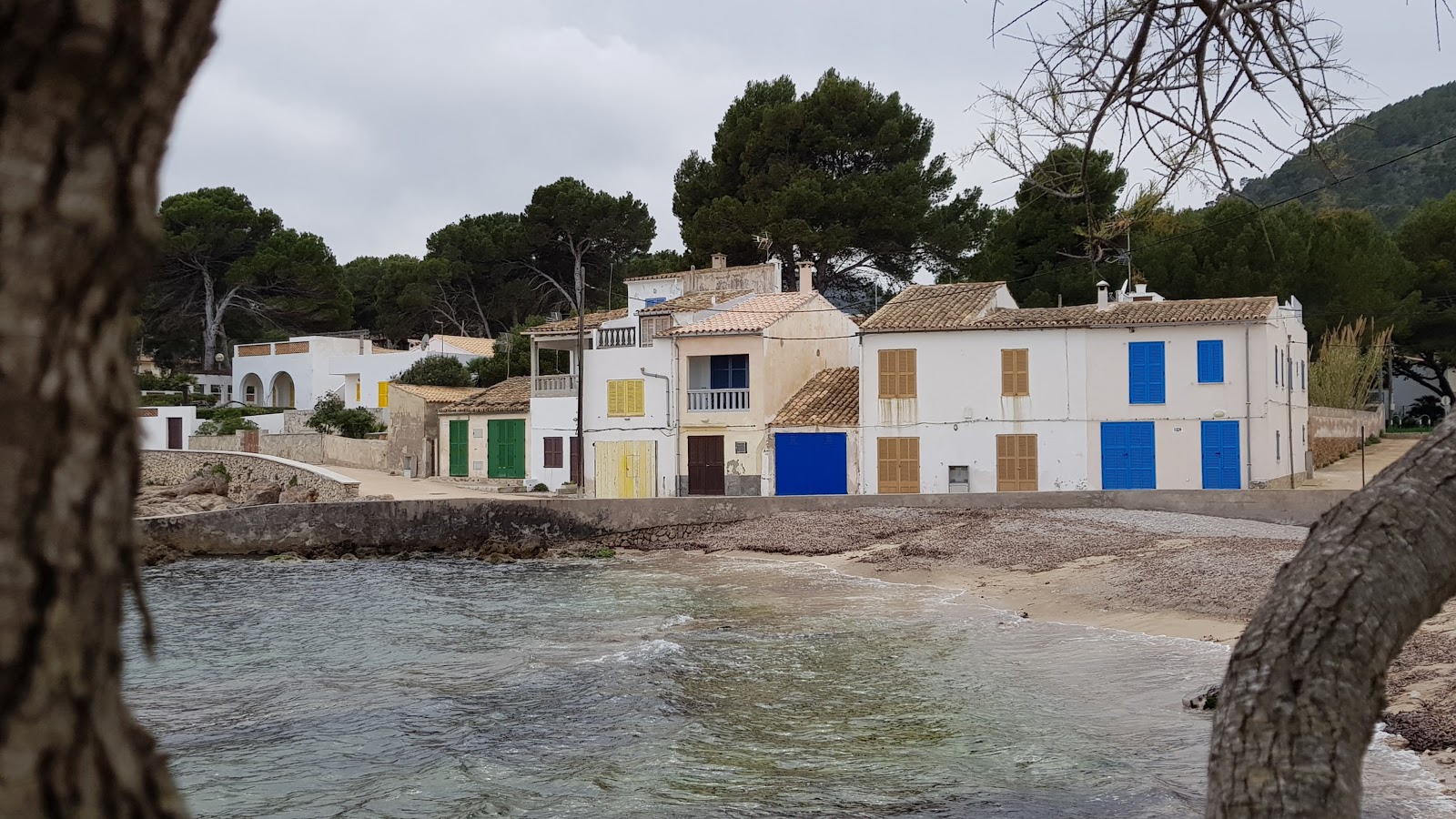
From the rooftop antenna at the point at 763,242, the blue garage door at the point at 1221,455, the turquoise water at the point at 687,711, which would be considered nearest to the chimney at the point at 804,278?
the rooftop antenna at the point at 763,242

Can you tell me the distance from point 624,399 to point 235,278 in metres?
33.6

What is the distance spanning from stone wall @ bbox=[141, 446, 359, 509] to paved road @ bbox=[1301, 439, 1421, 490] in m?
25.1

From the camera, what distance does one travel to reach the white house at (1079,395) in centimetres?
2897

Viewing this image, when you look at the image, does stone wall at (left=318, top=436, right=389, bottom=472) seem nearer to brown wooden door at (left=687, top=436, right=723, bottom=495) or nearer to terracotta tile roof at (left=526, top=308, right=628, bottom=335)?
terracotta tile roof at (left=526, top=308, right=628, bottom=335)

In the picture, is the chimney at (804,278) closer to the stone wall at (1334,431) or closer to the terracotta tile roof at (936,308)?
the terracotta tile roof at (936,308)

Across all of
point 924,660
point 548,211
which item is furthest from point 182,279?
point 924,660

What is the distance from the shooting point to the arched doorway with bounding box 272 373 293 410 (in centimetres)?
5953

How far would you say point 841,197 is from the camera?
45.6 m

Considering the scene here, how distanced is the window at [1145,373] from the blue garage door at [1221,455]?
1.32 meters

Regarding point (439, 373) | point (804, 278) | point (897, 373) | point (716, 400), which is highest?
point (804, 278)

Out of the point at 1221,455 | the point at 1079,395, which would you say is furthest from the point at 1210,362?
the point at 1079,395

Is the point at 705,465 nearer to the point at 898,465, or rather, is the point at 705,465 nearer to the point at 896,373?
the point at 898,465

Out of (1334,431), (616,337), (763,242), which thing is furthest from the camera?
(763,242)

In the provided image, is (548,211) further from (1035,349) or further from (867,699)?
(867,699)
